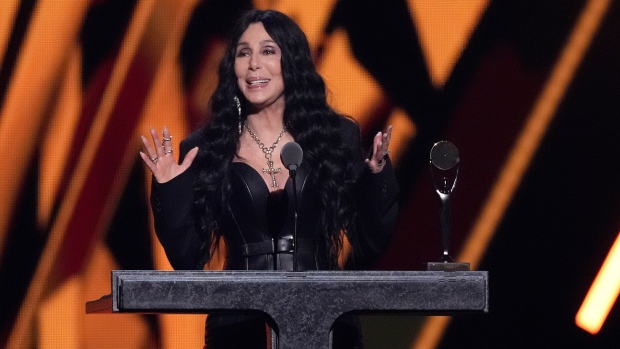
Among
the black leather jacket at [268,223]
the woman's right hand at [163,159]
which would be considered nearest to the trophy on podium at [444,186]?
the black leather jacket at [268,223]

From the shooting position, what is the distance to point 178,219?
8.28ft

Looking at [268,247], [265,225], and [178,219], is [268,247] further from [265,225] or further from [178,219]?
[178,219]

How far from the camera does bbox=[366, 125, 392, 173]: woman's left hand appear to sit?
2.36 m

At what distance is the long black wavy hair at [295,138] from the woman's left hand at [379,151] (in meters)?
0.24

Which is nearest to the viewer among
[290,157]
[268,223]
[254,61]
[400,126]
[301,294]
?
[301,294]

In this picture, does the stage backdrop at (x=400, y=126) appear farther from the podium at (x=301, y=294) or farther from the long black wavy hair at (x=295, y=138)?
the podium at (x=301, y=294)

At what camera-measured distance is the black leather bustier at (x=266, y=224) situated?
2598 mm

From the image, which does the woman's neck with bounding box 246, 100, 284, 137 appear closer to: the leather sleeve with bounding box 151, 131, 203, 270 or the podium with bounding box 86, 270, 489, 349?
the leather sleeve with bounding box 151, 131, 203, 270

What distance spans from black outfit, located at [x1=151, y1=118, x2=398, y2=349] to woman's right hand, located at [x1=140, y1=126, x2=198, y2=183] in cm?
5

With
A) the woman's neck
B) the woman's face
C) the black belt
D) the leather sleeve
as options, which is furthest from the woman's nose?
the black belt

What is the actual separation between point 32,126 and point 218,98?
4.01ft

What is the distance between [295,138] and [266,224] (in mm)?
283

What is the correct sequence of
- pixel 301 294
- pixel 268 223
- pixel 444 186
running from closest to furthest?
pixel 301 294, pixel 444 186, pixel 268 223

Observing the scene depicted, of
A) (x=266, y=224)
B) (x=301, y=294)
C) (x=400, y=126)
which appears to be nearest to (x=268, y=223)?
(x=266, y=224)
